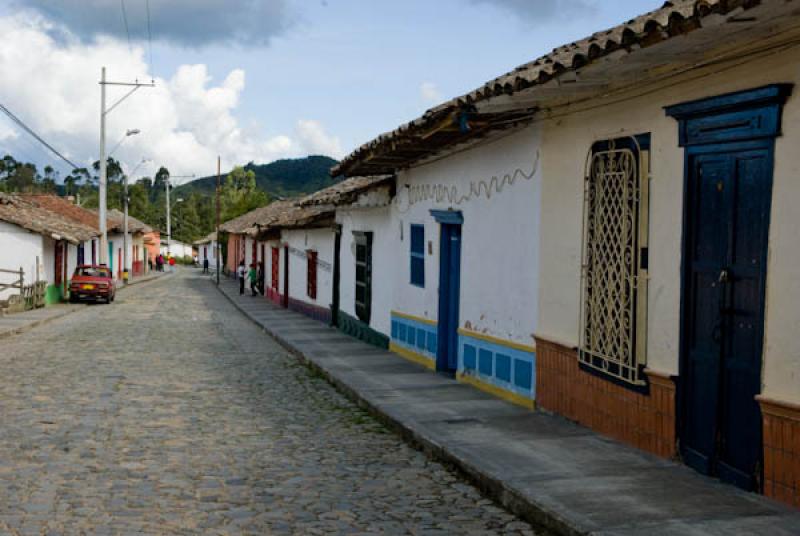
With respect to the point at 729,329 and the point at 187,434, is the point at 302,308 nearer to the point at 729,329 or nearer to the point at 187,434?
the point at 187,434

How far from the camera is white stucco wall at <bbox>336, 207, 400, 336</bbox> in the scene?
15.6 meters

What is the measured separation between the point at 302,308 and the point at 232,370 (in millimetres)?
12478

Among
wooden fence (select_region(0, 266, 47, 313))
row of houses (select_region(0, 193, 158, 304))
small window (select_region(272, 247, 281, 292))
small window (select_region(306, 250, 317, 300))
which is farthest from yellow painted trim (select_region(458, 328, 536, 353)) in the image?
small window (select_region(272, 247, 281, 292))

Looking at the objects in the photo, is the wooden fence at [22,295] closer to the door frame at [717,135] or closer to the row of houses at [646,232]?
the row of houses at [646,232]

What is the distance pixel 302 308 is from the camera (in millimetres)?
26156

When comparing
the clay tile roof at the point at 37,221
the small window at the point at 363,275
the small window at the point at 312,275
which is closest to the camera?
the small window at the point at 363,275

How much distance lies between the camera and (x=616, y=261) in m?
7.66

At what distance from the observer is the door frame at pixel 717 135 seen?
568cm

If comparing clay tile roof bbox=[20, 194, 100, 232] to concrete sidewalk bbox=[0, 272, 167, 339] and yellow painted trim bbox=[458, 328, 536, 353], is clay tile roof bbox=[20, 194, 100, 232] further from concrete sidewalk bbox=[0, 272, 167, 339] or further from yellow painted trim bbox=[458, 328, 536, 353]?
yellow painted trim bbox=[458, 328, 536, 353]

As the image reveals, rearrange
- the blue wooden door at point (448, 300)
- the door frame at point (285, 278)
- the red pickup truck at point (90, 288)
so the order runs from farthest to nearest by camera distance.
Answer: the red pickup truck at point (90, 288) → the door frame at point (285, 278) → the blue wooden door at point (448, 300)

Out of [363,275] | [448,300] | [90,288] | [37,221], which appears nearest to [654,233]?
[448,300]

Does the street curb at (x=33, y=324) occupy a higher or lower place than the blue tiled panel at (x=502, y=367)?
lower

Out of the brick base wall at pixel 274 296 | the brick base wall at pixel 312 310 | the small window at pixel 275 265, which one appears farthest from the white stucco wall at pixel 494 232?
the small window at pixel 275 265

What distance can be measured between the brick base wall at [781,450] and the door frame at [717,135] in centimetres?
10
